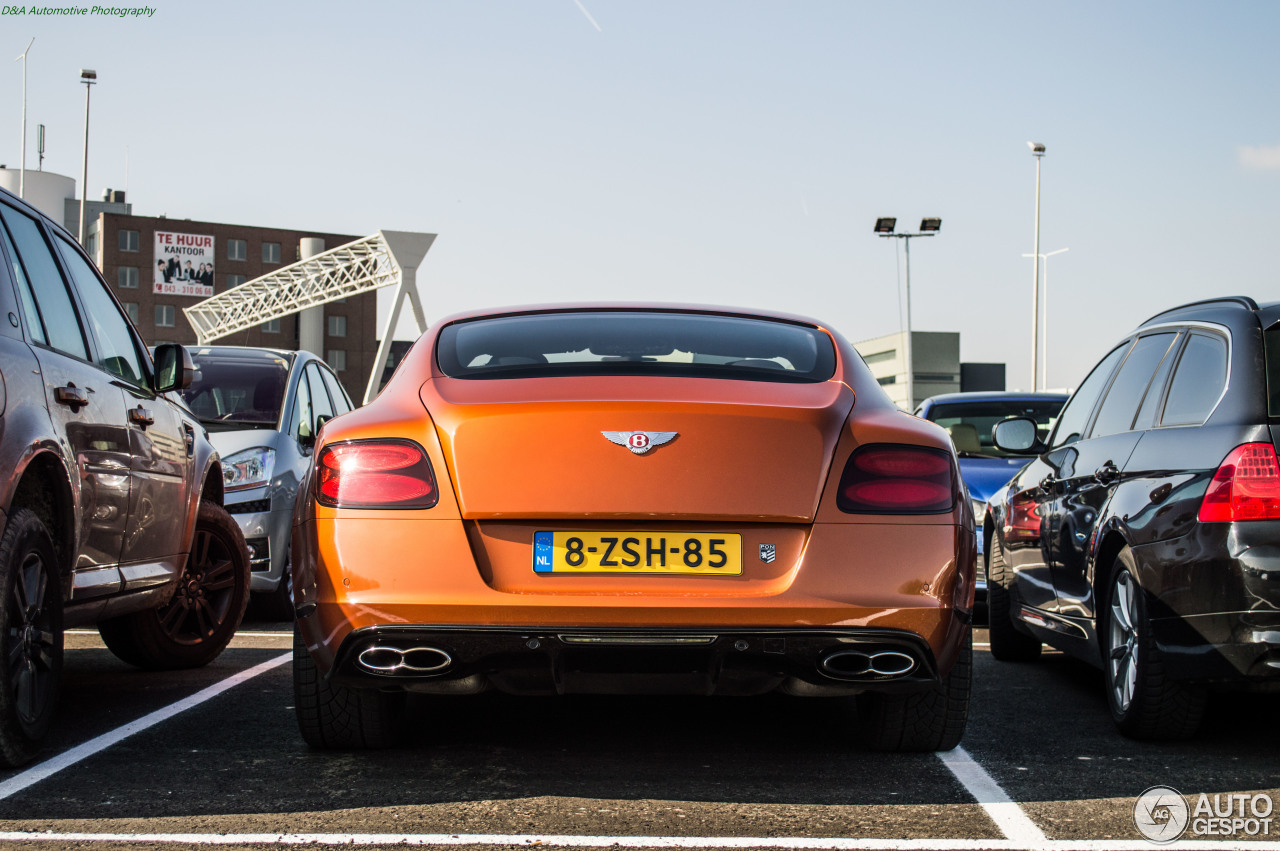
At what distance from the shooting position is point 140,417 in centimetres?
569

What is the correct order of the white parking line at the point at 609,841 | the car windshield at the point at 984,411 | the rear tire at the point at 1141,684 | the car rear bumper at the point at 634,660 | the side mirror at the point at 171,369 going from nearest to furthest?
the white parking line at the point at 609,841
the car rear bumper at the point at 634,660
the rear tire at the point at 1141,684
the side mirror at the point at 171,369
the car windshield at the point at 984,411

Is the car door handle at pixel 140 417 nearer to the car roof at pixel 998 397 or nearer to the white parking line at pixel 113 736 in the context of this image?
the white parking line at pixel 113 736

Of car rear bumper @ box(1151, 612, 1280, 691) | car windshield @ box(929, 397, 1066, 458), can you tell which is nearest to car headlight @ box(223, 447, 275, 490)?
car windshield @ box(929, 397, 1066, 458)

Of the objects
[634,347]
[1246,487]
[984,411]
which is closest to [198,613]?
[634,347]

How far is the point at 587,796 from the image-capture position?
13.3 feet

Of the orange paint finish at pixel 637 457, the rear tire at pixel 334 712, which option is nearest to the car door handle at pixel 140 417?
the rear tire at pixel 334 712

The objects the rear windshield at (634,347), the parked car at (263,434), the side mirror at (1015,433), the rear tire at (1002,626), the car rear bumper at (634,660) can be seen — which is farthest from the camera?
the parked car at (263,434)

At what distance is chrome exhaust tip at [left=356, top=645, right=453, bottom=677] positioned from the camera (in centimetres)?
405

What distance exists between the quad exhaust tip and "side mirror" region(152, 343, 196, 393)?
336 centimetres

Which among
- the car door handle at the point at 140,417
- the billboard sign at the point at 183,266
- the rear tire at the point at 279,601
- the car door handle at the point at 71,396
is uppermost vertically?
the billboard sign at the point at 183,266

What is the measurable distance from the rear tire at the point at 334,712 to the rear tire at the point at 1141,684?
8.29ft

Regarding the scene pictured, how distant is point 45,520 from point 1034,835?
3.16m

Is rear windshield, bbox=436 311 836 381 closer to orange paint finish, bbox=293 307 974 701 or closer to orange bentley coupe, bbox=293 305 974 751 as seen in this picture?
orange bentley coupe, bbox=293 305 974 751

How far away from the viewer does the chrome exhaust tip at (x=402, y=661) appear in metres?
4.05
